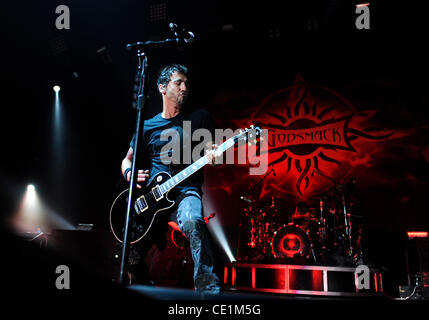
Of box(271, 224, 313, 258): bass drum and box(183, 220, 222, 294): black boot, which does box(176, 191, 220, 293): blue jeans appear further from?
box(271, 224, 313, 258): bass drum

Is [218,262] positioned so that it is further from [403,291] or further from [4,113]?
[4,113]

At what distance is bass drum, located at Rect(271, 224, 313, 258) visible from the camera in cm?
527

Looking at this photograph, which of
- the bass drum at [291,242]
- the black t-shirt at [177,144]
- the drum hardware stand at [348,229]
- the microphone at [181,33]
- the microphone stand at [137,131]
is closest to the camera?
the microphone stand at [137,131]

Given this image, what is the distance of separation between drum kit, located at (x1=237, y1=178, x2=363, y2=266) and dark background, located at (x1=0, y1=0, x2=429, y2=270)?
1.53 feet

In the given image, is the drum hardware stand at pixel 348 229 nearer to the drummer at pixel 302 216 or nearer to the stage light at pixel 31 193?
the drummer at pixel 302 216

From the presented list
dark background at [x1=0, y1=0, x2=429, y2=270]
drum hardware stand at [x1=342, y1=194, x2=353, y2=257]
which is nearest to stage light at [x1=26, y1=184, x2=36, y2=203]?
dark background at [x1=0, y1=0, x2=429, y2=270]

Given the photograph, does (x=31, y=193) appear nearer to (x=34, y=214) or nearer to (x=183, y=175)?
(x=34, y=214)

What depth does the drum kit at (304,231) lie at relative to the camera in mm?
5062

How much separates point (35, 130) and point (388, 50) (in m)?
6.69

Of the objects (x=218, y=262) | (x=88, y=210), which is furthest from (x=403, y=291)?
(x=88, y=210)

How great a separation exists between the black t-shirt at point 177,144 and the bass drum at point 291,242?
105 inches

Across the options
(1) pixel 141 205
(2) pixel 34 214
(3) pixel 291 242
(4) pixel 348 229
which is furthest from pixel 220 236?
(2) pixel 34 214

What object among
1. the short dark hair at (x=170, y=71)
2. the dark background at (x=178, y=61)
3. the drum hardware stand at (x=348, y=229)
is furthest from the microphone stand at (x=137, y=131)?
the drum hardware stand at (x=348, y=229)

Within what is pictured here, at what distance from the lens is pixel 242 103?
657 cm
